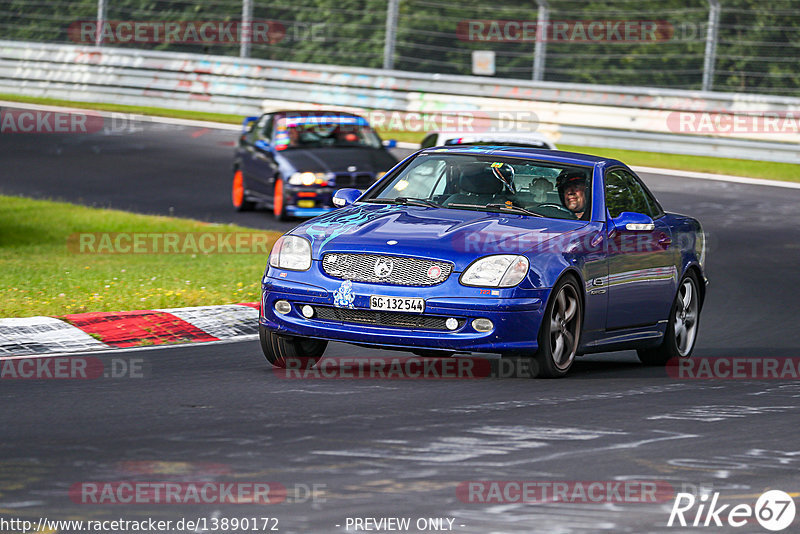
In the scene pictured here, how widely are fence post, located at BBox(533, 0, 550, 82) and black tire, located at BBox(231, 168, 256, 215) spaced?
902 centimetres

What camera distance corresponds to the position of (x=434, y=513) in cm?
589

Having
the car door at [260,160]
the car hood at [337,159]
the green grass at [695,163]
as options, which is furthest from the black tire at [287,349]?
the green grass at [695,163]

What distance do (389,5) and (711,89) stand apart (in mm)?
6751

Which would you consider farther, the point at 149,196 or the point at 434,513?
the point at 149,196

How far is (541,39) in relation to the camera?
29.0 metres

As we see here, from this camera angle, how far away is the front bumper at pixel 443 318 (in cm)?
915

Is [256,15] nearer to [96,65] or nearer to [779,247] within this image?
[96,65]

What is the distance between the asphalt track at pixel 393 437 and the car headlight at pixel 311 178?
8696 millimetres

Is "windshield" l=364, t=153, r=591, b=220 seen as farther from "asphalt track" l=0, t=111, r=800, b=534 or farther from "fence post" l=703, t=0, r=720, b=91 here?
"fence post" l=703, t=0, r=720, b=91

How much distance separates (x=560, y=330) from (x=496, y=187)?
3.89ft

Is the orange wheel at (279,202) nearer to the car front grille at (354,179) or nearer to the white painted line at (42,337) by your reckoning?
the car front grille at (354,179)

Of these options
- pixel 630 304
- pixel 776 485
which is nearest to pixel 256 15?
pixel 630 304

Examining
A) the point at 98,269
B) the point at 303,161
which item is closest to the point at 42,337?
the point at 98,269

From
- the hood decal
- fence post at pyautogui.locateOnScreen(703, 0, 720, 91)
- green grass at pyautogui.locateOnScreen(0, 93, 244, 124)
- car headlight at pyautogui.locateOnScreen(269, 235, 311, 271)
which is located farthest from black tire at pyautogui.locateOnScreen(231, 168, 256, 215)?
car headlight at pyautogui.locateOnScreen(269, 235, 311, 271)
